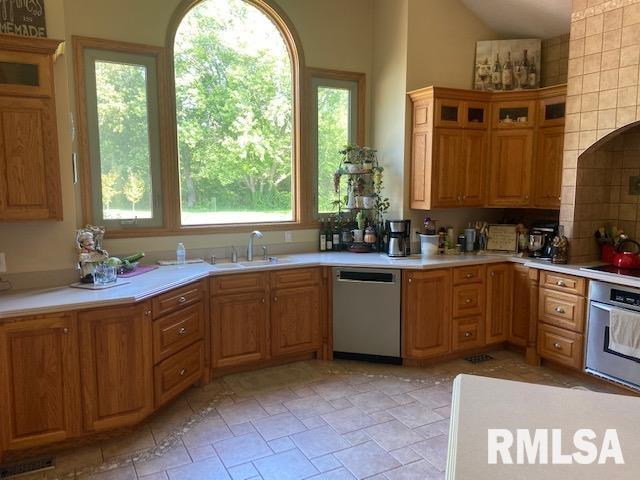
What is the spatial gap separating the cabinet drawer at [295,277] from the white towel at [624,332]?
2.22m

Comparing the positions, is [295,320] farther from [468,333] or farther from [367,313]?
[468,333]

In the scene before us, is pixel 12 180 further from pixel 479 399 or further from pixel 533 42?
pixel 533 42

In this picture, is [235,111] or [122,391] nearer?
[122,391]

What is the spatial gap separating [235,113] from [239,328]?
6.17 ft

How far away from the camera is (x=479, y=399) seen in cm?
142

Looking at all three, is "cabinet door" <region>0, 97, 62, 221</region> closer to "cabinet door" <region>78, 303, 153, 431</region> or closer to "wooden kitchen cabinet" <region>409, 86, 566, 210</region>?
"cabinet door" <region>78, 303, 153, 431</region>

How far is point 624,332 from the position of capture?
3.27 meters

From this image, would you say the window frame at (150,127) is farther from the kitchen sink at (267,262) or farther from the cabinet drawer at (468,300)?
the cabinet drawer at (468,300)

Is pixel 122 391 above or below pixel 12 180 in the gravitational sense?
below

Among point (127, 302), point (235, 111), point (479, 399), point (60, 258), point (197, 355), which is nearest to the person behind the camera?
point (479, 399)

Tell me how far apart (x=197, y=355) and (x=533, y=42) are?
160 inches

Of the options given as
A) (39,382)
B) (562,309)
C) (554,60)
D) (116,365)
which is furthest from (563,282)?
(39,382)

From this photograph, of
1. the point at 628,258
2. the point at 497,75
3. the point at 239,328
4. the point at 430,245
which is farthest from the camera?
the point at 497,75

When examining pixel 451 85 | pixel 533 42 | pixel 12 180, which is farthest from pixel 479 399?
pixel 533 42
